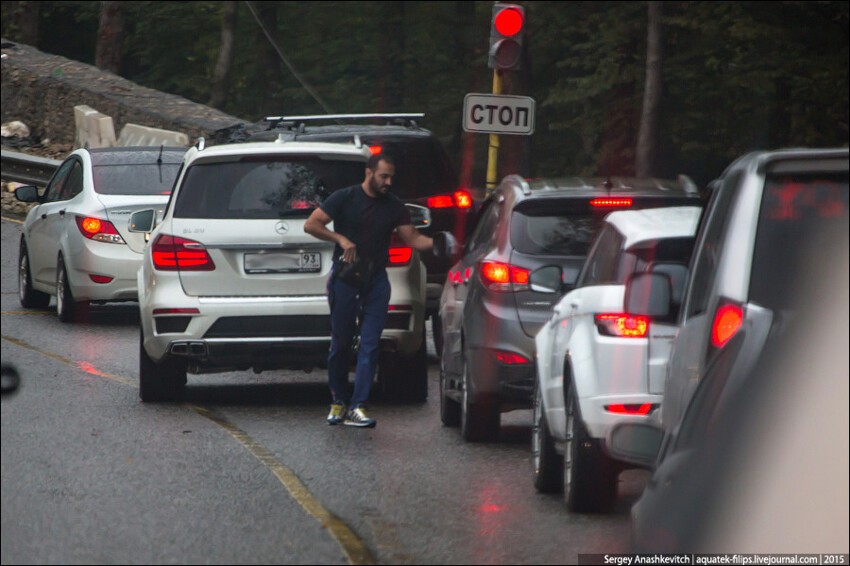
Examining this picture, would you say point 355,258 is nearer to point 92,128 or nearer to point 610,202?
point 610,202

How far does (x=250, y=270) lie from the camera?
11.9 metres

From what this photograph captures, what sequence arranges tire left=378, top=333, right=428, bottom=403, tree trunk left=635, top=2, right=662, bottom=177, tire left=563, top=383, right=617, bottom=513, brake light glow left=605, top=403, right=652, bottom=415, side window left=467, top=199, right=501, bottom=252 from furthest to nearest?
1. tree trunk left=635, top=2, right=662, bottom=177
2. tire left=378, top=333, right=428, bottom=403
3. side window left=467, top=199, right=501, bottom=252
4. tire left=563, top=383, right=617, bottom=513
5. brake light glow left=605, top=403, right=652, bottom=415

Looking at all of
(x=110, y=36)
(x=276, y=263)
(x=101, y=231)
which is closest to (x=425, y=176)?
(x=101, y=231)

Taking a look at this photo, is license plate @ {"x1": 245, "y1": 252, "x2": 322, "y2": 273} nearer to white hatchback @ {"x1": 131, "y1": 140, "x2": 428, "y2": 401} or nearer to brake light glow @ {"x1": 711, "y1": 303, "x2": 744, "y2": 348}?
white hatchback @ {"x1": 131, "y1": 140, "x2": 428, "y2": 401}

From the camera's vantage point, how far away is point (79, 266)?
1714 cm

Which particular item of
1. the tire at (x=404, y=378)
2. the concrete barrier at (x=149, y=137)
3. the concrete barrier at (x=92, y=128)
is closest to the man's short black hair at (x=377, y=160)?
the tire at (x=404, y=378)

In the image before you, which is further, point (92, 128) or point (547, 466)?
point (92, 128)

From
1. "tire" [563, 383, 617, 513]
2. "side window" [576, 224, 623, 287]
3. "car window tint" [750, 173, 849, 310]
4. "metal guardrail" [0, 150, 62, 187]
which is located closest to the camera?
"car window tint" [750, 173, 849, 310]

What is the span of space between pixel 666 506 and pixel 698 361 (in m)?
0.89

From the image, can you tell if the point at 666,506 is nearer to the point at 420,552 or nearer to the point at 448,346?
the point at 420,552

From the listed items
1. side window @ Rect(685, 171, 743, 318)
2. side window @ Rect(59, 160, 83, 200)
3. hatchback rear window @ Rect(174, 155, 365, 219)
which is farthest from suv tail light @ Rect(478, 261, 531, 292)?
side window @ Rect(59, 160, 83, 200)

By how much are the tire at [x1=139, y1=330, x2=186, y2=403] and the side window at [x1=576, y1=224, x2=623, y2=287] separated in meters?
4.02

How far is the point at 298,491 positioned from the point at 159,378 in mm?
3818

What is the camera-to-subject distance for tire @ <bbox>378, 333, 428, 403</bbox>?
41.2 feet
